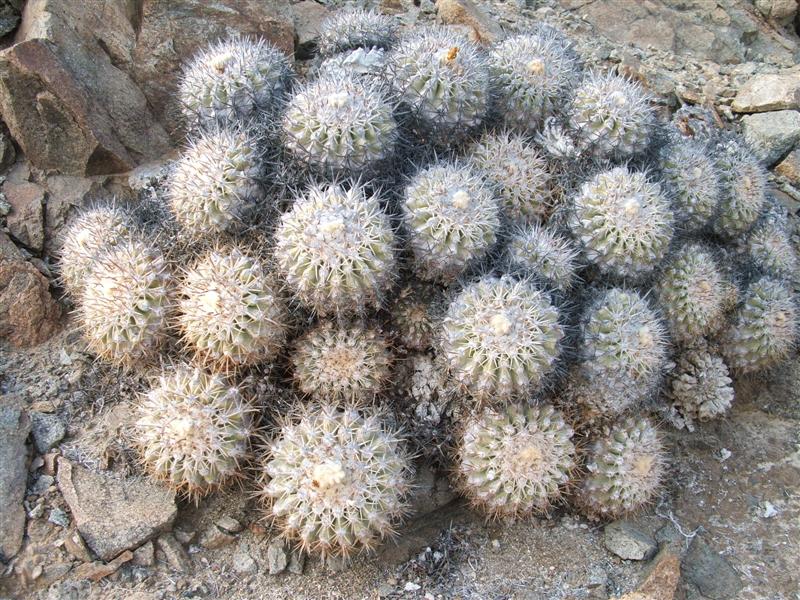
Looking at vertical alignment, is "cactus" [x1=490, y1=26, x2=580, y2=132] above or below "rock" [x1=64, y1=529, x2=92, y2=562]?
above

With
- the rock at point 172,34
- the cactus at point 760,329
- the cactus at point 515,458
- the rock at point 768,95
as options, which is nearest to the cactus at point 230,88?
the rock at point 172,34

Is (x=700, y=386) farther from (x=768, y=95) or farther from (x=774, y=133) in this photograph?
(x=768, y=95)

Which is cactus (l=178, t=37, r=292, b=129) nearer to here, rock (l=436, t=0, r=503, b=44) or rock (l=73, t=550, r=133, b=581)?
rock (l=436, t=0, r=503, b=44)

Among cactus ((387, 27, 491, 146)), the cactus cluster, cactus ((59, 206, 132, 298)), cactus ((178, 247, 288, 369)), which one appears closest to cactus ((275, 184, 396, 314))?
the cactus cluster

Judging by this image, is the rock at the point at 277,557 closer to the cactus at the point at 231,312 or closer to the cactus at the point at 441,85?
the cactus at the point at 231,312

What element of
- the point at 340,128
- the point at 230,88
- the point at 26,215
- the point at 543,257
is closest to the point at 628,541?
the point at 543,257

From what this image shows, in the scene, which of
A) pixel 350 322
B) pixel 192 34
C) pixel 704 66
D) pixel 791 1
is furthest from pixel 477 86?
pixel 791 1

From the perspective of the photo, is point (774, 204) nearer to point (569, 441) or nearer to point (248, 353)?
point (569, 441)
